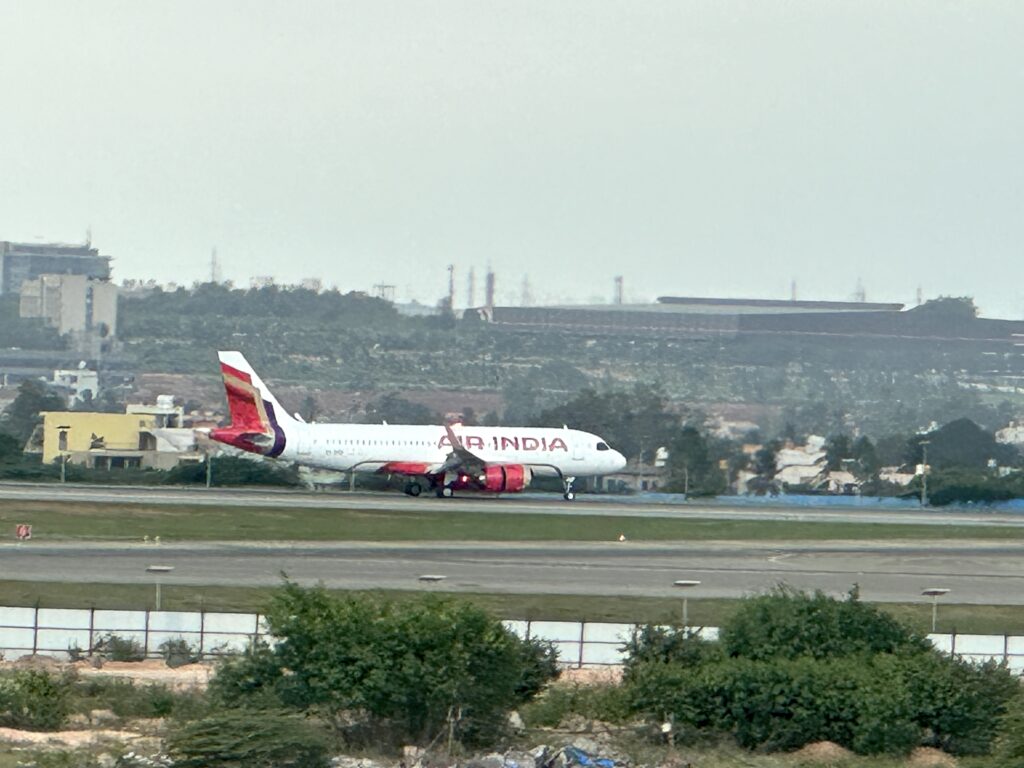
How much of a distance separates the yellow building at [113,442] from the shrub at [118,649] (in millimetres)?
70122

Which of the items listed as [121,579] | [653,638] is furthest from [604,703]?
[121,579]

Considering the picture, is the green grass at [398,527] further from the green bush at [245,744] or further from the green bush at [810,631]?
the green bush at [245,744]

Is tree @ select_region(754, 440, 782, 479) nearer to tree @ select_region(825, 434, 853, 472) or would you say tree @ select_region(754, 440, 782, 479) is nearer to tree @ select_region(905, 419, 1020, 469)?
tree @ select_region(825, 434, 853, 472)

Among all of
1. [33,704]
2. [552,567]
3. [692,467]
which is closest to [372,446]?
[692,467]

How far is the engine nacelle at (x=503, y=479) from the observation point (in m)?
84.8

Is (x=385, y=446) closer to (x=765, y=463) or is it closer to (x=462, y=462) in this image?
(x=462, y=462)

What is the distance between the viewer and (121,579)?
48.4 metres

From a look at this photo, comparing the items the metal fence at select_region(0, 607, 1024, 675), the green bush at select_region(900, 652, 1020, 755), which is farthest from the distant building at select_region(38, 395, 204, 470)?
the green bush at select_region(900, 652, 1020, 755)

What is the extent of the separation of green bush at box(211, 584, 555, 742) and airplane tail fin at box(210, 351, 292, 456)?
53691 millimetres

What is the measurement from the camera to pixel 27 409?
14112 centimetres

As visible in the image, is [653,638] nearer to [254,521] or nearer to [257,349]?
[254,521]

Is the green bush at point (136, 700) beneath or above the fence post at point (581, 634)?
beneath

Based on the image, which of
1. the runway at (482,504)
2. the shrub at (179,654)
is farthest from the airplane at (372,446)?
the shrub at (179,654)

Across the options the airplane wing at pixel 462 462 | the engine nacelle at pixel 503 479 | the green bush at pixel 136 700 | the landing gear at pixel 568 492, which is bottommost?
the green bush at pixel 136 700
